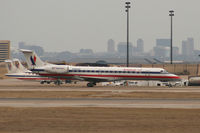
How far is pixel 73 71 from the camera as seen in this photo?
216 ft

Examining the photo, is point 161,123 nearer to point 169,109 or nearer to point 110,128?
point 110,128

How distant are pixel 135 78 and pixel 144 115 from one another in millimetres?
37375

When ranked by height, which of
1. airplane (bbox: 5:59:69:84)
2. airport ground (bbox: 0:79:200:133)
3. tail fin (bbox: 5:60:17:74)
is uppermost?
tail fin (bbox: 5:60:17:74)

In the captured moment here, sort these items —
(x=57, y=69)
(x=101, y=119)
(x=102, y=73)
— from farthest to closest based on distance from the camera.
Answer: (x=57, y=69) → (x=102, y=73) → (x=101, y=119)

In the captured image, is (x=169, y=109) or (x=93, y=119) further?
(x=169, y=109)

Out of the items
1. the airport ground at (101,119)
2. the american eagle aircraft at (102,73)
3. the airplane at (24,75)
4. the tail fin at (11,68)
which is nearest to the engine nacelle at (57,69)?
the american eagle aircraft at (102,73)

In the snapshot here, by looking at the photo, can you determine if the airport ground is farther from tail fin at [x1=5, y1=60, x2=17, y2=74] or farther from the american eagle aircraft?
tail fin at [x1=5, y1=60, x2=17, y2=74]

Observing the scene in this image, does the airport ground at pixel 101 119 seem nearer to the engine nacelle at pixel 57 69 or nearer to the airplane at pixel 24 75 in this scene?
the engine nacelle at pixel 57 69

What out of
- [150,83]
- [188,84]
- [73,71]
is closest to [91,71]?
[73,71]

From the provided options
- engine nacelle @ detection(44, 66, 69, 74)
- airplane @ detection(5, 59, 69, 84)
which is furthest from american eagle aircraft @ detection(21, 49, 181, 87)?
airplane @ detection(5, 59, 69, 84)

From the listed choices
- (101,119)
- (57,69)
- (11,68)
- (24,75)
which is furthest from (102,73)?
(101,119)

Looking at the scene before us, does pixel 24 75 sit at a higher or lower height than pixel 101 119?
higher

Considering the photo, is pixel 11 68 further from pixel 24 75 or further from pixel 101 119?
pixel 101 119

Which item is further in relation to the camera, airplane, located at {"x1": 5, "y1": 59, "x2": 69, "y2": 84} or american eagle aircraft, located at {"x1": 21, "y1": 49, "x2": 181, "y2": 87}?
airplane, located at {"x1": 5, "y1": 59, "x2": 69, "y2": 84}
